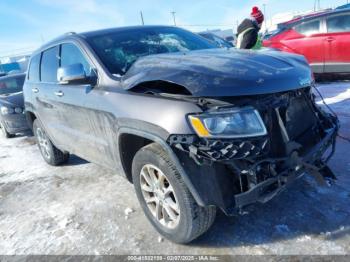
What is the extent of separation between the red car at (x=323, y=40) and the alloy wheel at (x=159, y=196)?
6.53 metres

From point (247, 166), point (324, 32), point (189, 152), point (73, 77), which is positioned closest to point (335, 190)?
point (247, 166)

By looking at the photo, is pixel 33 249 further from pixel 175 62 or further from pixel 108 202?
pixel 175 62

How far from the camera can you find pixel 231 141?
2.14 metres

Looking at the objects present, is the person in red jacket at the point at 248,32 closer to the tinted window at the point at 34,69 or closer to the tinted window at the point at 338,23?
the tinted window at the point at 338,23

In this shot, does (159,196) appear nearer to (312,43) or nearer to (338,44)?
(338,44)

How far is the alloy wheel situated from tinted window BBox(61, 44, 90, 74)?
4.05ft

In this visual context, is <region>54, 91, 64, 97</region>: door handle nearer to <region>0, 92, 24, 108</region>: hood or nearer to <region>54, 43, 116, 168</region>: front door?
<region>54, 43, 116, 168</region>: front door

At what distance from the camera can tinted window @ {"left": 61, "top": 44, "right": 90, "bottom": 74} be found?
11.1 ft

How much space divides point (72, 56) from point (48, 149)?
6.25 feet

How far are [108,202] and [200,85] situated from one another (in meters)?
1.98

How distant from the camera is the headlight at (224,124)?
216cm

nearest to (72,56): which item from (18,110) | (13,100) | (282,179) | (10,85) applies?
(282,179)

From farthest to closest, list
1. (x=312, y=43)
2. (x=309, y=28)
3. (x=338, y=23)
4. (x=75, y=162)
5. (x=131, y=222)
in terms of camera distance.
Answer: (x=309, y=28) < (x=312, y=43) < (x=338, y=23) < (x=75, y=162) < (x=131, y=222)

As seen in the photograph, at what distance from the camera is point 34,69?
16.1 feet
